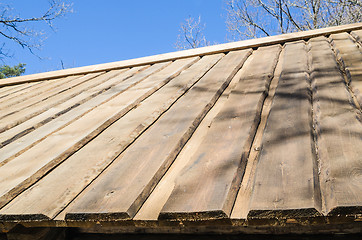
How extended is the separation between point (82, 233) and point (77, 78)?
3012 mm

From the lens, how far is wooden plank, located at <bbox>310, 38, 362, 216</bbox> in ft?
3.09

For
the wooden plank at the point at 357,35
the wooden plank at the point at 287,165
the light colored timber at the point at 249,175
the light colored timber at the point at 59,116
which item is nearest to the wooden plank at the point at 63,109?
the light colored timber at the point at 59,116

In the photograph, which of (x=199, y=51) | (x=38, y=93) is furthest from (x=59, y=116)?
(x=199, y=51)

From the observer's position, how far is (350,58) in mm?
2586

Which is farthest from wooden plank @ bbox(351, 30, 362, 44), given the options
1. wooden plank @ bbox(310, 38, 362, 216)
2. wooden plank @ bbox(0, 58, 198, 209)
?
wooden plank @ bbox(0, 58, 198, 209)

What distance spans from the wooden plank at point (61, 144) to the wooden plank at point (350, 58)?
1.66 metres

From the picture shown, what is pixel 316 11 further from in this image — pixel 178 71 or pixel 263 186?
pixel 263 186

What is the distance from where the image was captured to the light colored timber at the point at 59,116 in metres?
2.08

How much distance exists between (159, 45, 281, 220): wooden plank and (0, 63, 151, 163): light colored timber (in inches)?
50.9

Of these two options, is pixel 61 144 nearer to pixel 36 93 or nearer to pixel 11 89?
pixel 36 93

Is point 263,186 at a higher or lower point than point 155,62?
lower

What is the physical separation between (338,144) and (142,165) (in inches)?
36.6

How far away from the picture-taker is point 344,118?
1526 millimetres

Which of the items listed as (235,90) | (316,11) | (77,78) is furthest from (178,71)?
(316,11)
